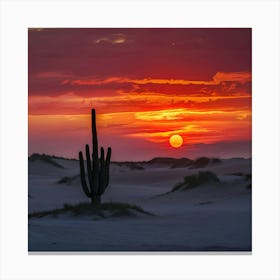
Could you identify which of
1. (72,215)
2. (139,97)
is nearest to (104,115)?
(139,97)

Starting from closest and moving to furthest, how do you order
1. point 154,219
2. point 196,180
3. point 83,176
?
point 196,180, point 154,219, point 83,176

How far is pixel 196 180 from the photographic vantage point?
40.5 feet

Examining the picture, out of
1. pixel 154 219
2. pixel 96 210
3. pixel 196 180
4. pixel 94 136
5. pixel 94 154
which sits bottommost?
pixel 154 219

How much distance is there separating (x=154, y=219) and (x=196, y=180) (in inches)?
26.5

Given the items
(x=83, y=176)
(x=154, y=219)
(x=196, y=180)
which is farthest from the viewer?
(x=83, y=176)

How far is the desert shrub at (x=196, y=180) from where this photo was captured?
1234 cm

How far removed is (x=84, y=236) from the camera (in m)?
12.4

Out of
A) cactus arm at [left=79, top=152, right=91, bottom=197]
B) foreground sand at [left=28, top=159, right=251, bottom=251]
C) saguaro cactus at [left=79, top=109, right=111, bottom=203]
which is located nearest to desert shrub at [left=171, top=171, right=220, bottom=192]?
foreground sand at [left=28, top=159, right=251, bottom=251]

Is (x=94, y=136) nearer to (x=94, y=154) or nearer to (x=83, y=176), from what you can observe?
(x=94, y=154)

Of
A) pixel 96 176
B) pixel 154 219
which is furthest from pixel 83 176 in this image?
pixel 154 219

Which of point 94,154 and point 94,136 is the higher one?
point 94,136

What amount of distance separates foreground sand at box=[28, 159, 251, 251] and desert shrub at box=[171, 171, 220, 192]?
5 cm
